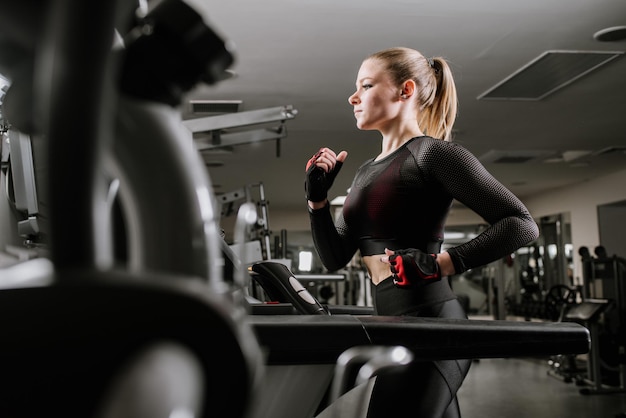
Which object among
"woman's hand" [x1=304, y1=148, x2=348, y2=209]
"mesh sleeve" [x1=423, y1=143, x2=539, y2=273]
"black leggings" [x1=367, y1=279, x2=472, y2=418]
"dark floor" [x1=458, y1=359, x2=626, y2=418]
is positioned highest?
"woman's hand" [x1=304, y1=148, x2=348, y2=209]

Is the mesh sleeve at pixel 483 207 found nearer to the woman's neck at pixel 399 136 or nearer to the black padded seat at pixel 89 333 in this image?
the woman's neck at pixel 399 136

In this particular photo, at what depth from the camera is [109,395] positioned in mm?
188

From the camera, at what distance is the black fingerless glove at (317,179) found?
125 centimetres

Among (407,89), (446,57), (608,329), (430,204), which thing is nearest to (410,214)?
(430,204)

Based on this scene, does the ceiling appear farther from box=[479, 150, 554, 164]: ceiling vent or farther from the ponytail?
the ponytail

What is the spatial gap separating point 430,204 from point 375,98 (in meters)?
0.26

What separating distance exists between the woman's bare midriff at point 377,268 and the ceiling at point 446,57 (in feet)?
6.14

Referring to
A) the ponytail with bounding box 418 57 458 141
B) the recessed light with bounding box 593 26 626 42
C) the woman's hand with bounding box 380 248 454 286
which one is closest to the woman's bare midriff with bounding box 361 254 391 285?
the woman's hand with bounding box 380 248 454 286

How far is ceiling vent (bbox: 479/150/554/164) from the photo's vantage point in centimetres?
839

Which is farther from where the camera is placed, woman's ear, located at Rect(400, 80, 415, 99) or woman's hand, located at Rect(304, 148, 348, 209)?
woman's ear, located at Rect(400, 80, 415, 99)

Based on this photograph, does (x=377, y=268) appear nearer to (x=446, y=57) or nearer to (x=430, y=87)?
(x=430, y=87)

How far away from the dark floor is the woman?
3.92m

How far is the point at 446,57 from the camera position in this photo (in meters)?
4.70

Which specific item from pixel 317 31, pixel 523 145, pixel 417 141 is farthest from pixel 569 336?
pixel 523 145
